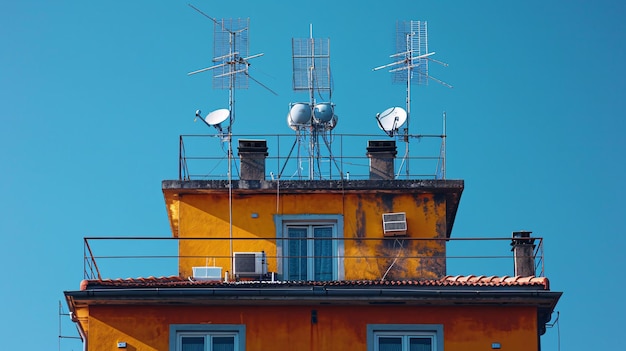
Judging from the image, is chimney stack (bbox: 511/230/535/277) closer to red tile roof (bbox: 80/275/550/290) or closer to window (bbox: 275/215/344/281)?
red tile roof (bbox: 80/275/550/290)

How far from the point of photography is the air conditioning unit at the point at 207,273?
43000mm

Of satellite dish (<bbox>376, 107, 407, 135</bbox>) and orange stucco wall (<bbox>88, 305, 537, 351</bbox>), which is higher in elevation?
satellite dish (<bbox>376, 107, 407, 135</bbox>)

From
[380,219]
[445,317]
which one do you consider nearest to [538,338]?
[445,317]

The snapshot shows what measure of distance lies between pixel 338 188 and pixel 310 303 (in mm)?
7537

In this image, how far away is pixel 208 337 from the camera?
38438 mm

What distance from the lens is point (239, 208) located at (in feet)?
149

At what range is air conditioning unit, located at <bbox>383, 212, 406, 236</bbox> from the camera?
44.9m

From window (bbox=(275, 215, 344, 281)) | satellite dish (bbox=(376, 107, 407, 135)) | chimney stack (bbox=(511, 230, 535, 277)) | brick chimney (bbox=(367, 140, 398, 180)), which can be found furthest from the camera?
satellite dish (bbox=(376, 107, 407, 135))

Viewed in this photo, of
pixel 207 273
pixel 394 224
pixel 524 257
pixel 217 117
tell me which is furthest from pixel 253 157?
pixel 524 257

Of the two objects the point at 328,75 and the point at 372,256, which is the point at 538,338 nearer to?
the point at 372,256

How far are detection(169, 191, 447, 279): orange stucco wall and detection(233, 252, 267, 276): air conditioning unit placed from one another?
4.00ft

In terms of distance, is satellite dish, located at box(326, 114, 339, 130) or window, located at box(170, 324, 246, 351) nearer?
window, located at box(170, 324, 246, 351)

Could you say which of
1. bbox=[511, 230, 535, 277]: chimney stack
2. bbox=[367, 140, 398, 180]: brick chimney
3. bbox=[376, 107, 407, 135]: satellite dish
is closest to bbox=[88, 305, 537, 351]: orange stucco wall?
bbox=[511, 230, 535, 277]: chimney stack

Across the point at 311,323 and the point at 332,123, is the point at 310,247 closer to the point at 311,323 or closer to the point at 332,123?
the point at 332,123
